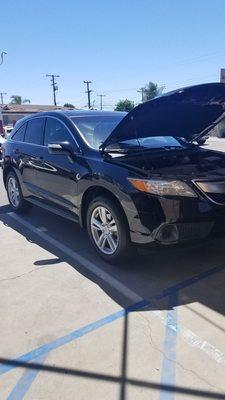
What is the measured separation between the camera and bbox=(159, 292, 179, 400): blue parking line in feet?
8.14

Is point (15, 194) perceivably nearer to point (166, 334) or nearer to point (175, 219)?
point (175, 219)

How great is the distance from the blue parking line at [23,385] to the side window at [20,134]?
4558mm

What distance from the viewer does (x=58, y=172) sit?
517 cm

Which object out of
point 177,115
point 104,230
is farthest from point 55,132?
point 104,230

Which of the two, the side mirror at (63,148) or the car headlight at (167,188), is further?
the side mirror at (63,148)

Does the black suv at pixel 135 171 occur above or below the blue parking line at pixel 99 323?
above

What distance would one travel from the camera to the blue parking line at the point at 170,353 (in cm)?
248

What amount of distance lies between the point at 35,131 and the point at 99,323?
3.73 metres

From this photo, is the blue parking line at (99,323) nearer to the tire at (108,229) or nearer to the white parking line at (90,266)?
the white parking line at (90,266)

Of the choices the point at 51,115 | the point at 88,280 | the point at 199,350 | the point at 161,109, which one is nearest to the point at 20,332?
the point at 88,280

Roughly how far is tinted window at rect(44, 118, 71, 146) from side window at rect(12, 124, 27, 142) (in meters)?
1.00

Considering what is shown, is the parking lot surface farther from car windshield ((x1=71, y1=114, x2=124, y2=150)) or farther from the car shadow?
car windshield ((x1=71, y1=114, x2=124, y2=150))

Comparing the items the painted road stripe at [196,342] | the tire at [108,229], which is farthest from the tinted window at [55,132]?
the painted road stripe at [196,342]

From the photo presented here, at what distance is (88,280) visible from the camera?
13.3ft
